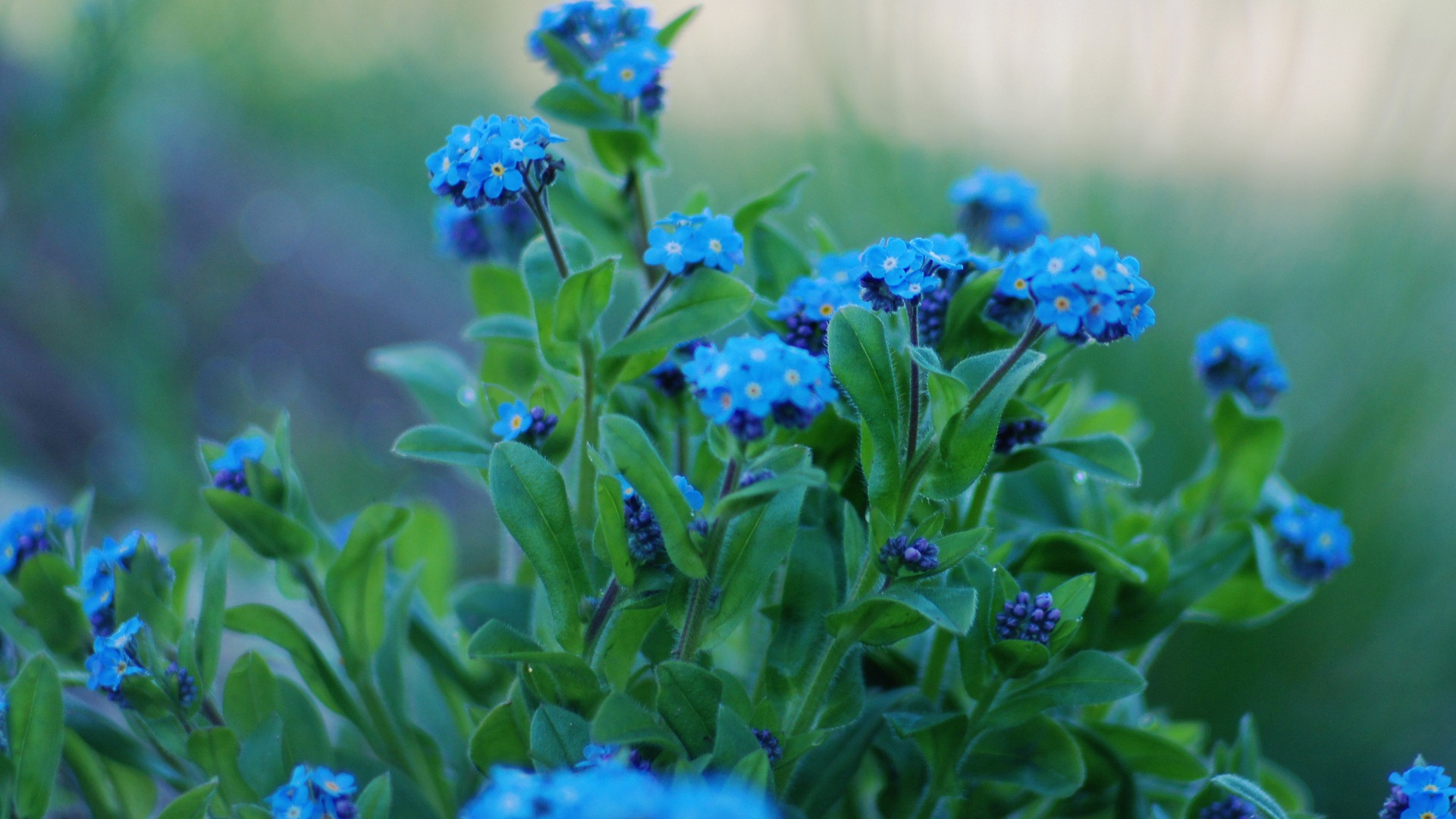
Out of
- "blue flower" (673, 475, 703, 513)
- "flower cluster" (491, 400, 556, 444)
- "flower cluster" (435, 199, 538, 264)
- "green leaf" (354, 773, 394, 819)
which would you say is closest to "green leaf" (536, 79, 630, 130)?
"flower cluster" (435, 199, 538, 264)

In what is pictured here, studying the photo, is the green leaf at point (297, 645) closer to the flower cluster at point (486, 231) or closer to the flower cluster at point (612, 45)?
the flower cluster at point (486, 231)

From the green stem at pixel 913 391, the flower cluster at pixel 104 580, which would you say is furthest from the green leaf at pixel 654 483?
the flower cluster at pixel 104 580

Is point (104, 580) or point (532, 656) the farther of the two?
point (104, 580)

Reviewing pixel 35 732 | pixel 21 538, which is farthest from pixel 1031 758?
pixel 21 538

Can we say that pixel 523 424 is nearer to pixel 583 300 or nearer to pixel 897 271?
pixel 583 300

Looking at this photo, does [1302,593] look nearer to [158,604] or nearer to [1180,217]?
[158,604]
